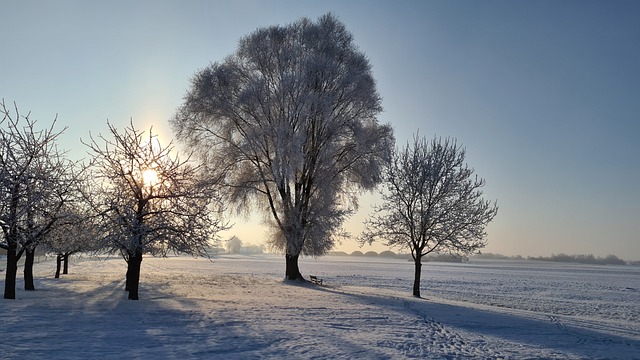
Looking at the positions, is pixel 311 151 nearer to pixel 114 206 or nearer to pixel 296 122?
pixel 296 122

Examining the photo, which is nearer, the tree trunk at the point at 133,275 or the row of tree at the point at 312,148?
the tree trunk at the point at 133,275

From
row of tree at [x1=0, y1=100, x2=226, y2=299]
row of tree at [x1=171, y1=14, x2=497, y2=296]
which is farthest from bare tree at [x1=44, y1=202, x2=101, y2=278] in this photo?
row of tree at [x1=171, y1=14, x2=497, y2=296]

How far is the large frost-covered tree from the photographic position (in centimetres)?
2909

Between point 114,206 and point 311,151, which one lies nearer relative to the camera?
point 114,206

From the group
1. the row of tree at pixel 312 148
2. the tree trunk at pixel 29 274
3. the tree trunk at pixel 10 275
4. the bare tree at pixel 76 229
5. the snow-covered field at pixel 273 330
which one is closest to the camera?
the snow-covered field at pixel 273 330

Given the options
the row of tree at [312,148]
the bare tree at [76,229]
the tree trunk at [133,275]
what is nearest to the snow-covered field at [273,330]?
the tree trunk at [133,275]

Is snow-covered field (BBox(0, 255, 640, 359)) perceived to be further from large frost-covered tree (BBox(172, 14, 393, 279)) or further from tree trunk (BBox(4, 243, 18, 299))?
large frost-covered tree (BBox(172, 14, 393, 279))

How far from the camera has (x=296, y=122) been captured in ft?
97.0

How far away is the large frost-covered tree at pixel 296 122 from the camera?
29.1m

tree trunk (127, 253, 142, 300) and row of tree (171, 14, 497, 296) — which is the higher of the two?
row of tree (171, 14, 497, 296)

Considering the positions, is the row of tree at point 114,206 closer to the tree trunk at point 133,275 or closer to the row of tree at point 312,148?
the tree trunk at point 133,275

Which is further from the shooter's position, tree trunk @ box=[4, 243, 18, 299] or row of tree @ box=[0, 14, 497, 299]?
row of tree @ box=[0, 14, 497, 299]

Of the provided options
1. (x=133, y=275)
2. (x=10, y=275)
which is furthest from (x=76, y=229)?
(x=133, y=275)

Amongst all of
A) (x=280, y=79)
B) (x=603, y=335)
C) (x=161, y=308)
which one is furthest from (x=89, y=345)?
(x=280, y=79)
